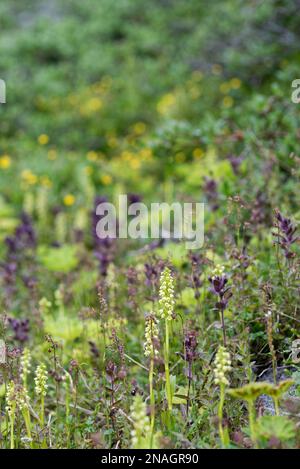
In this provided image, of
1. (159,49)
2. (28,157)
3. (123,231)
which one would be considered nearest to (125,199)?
(123,231)

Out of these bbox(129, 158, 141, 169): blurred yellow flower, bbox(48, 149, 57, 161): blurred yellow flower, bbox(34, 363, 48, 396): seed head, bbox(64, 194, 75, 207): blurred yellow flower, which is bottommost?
bbox(34, 363, 48, 396): seed head

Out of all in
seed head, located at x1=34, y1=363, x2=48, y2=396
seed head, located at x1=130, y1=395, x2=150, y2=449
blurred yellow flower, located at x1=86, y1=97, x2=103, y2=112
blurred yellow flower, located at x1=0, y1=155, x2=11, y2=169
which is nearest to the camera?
seed head, located at x1=130, y1=395, x2=150, y2=449

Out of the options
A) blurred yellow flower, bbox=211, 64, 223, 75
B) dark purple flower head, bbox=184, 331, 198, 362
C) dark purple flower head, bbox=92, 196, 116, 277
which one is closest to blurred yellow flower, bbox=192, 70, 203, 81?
blurred yellow flower, bbox=211, 64, 223, 75

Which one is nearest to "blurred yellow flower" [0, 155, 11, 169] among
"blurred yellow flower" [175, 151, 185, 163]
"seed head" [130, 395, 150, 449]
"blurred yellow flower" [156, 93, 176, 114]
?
"blurred yellow flower" [175, 151, 185, 163]

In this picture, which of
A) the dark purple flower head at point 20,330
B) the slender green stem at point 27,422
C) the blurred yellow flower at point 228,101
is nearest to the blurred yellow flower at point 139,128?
the blurred yellow flower at point 228,101

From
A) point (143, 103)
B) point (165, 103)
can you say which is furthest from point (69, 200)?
point (143, 103)

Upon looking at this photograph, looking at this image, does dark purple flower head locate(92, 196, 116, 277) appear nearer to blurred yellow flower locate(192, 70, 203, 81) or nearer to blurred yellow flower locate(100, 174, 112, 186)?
blurred yellow flower locate(100, 174, 112, 186)

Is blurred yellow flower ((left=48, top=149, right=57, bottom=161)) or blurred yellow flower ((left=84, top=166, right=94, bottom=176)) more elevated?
blurred yellow flower ((left=48, top=149, right=57, bottom=161))

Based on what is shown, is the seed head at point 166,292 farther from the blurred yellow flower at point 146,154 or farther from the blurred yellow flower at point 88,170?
the blurred yellow flower at point 146,154

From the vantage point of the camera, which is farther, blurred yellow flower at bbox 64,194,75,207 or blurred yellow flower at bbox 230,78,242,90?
blurred yellow flower at bbox 230,78,242,90

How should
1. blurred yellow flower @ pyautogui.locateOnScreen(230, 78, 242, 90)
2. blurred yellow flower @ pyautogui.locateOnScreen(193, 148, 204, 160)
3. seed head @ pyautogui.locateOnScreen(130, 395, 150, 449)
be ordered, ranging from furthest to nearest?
1. blurred yellow flower @ pyautogui.locateOnScreen(230, 78, 242, 90)
2. blurred yellow flower @ pyautogui.locateOnScreen(193, 148, 204, 160)
3. seed head @ pyautogui.locateOnScreen(130, 395, 150, 449)

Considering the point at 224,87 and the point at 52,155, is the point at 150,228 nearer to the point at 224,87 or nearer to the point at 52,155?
the point at 52,155

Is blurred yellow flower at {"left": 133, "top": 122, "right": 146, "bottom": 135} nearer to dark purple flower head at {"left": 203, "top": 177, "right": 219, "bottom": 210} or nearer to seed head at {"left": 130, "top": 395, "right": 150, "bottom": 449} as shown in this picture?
dark purple flower head at {"left": 203, "top": 177, "right": 219, "bottom": 210}
